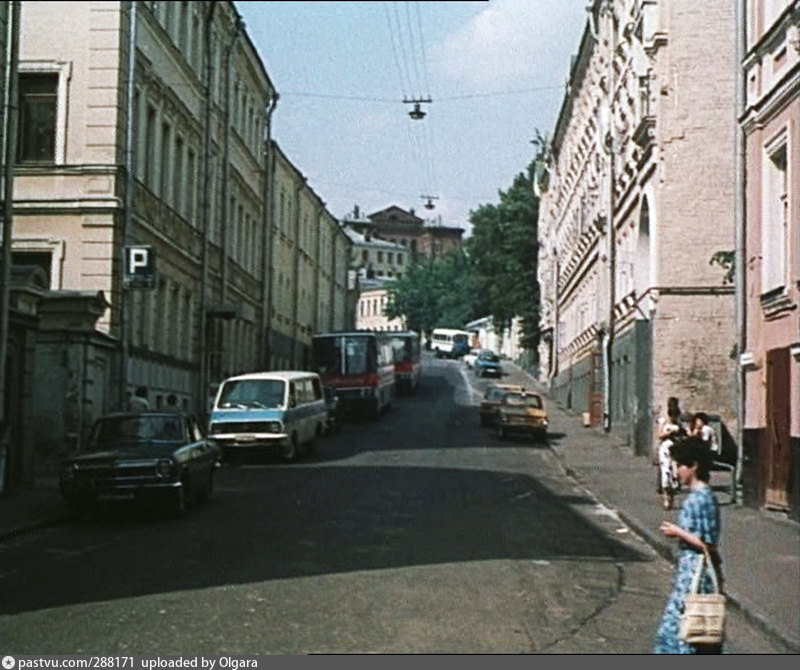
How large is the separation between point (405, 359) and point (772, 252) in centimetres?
4358

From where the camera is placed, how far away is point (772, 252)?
1994 cm

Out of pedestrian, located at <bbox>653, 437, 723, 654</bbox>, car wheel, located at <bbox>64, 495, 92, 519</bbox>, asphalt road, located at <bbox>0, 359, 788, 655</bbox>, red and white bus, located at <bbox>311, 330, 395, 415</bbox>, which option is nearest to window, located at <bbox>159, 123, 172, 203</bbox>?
asphalt road, located at <bbox>0, 359, 788, 655</bbox>

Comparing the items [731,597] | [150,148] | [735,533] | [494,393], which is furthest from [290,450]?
[731,597]

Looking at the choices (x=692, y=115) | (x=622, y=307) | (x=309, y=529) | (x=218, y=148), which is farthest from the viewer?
(x=218, y=148)

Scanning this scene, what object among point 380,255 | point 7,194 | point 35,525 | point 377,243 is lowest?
point 35,525

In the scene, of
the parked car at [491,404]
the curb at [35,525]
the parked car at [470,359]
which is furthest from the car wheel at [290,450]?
the parked car at [470,359]

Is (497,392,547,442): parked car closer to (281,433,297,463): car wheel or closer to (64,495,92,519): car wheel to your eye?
(281,433,297,463): car wheel

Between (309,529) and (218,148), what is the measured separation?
2454 cm

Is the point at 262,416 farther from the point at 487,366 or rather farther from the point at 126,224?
the point at 487,366

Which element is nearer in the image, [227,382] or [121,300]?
[121,300]

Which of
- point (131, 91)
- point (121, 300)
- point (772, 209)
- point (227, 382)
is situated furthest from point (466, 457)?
point (772, 209)

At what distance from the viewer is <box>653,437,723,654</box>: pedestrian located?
7840mm

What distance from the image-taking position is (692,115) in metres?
30.3

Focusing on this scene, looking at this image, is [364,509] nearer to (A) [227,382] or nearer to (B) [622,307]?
(A) [227,382]
